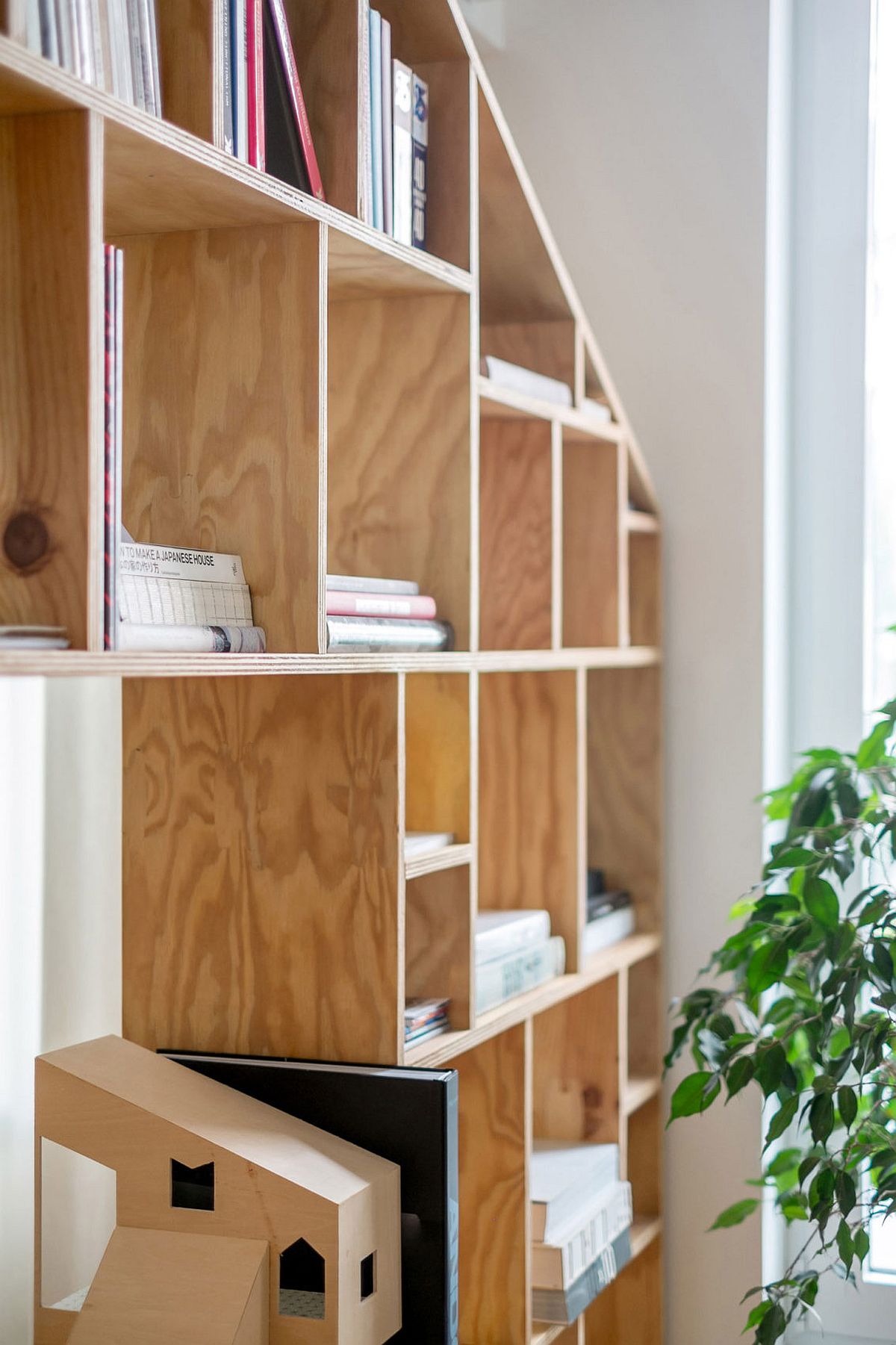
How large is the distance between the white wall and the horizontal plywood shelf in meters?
0.15

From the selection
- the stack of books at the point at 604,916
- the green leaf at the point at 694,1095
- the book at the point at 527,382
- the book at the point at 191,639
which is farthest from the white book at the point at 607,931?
the book at the point at 191,639

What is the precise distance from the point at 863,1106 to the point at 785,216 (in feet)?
4.36

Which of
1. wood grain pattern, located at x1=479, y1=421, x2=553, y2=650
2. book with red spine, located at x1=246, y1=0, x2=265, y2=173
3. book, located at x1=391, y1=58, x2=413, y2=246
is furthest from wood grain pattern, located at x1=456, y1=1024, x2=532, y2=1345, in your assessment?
book with red spine, located at x1=246, y1=0, x2=265, y2=173

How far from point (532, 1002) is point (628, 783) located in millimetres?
589

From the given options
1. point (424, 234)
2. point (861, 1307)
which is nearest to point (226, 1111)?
point (424, 234)

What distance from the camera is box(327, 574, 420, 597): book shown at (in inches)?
53.6

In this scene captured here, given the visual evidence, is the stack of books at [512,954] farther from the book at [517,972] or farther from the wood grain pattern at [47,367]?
the wood grain pattern at [47,367]

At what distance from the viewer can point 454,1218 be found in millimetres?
1329

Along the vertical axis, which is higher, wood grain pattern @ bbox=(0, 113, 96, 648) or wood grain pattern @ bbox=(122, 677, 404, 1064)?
wood grain pattern @ bbox=(0, 113, 96, 648)

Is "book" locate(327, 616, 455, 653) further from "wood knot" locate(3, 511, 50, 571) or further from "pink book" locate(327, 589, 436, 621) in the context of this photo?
"wood knot" locate(3, 511, 50, 571)

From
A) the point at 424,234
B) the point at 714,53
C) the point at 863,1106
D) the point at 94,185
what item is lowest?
the point at 863,1106

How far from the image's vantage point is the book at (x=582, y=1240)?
5.63 feet

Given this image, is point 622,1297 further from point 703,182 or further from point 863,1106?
point 703,182

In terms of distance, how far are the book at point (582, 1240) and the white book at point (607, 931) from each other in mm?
317
